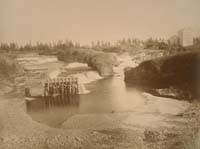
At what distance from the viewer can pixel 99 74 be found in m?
1.94

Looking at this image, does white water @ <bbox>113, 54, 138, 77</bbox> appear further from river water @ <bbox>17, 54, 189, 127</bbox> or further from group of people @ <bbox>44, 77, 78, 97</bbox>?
group of people @ <bbox>44, 77, 78, 97</bbox>

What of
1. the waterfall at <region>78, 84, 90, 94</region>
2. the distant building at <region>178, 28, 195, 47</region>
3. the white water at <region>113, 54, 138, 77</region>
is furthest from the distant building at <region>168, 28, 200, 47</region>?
the waterfall at <region>78, 84, 90, 94</region>

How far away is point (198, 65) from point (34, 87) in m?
1.04

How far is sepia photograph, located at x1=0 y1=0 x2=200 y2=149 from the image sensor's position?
1905 mm

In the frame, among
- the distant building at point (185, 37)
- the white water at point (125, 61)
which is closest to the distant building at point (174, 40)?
the distant building at point (185, 37)

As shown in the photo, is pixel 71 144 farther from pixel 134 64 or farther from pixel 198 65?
pixel 198 65

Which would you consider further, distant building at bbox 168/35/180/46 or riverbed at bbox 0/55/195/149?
distant building at bbox 168/35/180/46

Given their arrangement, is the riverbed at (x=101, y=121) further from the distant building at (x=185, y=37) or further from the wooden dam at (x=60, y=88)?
the distant building at (x=185, y=37)

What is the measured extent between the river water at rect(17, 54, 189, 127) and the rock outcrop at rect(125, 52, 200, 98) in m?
0.06

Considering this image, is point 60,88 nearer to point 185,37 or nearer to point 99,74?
point 99,74

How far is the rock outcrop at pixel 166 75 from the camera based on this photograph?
2.02 metres

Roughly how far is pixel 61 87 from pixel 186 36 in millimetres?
840

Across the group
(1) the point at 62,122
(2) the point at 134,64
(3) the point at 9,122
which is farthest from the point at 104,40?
(3) the point at 9,122

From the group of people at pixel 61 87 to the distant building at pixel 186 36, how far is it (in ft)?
2.34
